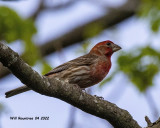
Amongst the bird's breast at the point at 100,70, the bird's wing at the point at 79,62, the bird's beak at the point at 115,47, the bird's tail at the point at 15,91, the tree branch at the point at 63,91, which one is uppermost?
the bird's beak at the point at 115,47

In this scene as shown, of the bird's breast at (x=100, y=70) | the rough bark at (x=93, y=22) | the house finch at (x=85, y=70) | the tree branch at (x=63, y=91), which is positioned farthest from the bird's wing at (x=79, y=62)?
the rough bark at (x=93, y=22)

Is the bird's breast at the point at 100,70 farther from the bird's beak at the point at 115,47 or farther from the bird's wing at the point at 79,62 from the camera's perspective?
the bird's beak at the point at 115,47

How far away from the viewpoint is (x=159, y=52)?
1059 cm

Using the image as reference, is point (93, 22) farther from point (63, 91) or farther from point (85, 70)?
point (63, 91)

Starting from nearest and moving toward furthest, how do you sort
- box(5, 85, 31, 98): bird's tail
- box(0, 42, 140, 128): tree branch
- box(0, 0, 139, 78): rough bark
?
box(0, 42, 140, 128): tree branch, box(5, 85, 31, 98): bird's tail, box(0, 0, 139, 78): rough bark

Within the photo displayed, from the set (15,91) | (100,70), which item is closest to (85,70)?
(100,70)

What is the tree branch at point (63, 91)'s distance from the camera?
5648 millimetres

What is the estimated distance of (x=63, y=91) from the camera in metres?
→ 6.41

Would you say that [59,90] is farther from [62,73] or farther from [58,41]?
[58,41]

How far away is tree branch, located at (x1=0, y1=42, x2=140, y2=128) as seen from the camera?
222 inches

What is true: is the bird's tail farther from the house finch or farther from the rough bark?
the rough bark

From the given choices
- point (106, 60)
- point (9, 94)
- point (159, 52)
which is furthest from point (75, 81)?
point (159, 52)

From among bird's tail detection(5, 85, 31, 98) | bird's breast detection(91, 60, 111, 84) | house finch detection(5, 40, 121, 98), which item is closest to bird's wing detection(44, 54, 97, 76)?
house finch detection(5, 40, 121, 98)

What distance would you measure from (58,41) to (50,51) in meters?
0.70
